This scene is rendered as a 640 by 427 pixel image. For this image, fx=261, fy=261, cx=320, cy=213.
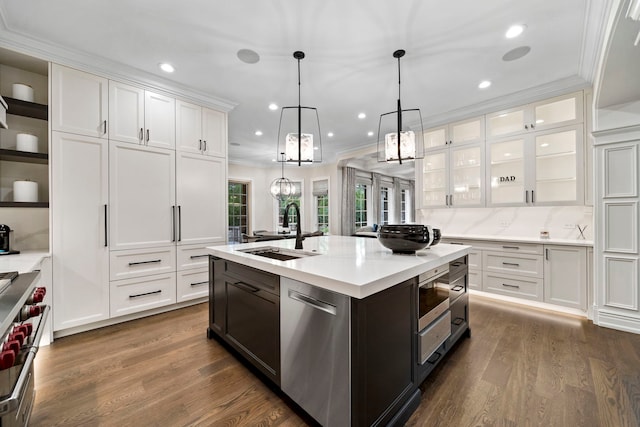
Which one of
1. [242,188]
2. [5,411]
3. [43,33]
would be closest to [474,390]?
[5,411]

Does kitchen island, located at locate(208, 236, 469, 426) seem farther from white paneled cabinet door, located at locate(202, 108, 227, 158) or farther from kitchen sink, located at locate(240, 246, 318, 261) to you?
white paneled cabinet door, located at locate(202, 108, 227, 158)

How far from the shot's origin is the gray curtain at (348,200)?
22.7 ft

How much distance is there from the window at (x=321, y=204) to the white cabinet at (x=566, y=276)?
16.9 feet

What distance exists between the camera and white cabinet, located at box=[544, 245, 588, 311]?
2.94 meters

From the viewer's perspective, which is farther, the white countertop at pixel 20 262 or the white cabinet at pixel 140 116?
the white cabinet at pixel 140 116

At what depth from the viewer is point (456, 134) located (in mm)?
4102

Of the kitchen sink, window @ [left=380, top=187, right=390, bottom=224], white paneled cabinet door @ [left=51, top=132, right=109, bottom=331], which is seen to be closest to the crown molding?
white paneled cabinet door @ [left=51, top=132, right=109, bottom=331]

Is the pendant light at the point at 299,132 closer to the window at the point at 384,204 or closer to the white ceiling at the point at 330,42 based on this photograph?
the white ceiling at the point at 330,42

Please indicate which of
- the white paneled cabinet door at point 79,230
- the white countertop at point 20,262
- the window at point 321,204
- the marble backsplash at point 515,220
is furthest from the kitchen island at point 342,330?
the window at point 321,204

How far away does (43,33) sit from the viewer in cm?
224

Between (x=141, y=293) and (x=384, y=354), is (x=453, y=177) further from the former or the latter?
(x=141, y=293)

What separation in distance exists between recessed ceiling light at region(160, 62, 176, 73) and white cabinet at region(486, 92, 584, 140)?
4.15 m

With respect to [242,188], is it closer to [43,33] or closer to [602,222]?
[43,33]

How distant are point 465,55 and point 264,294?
9.50 ft
